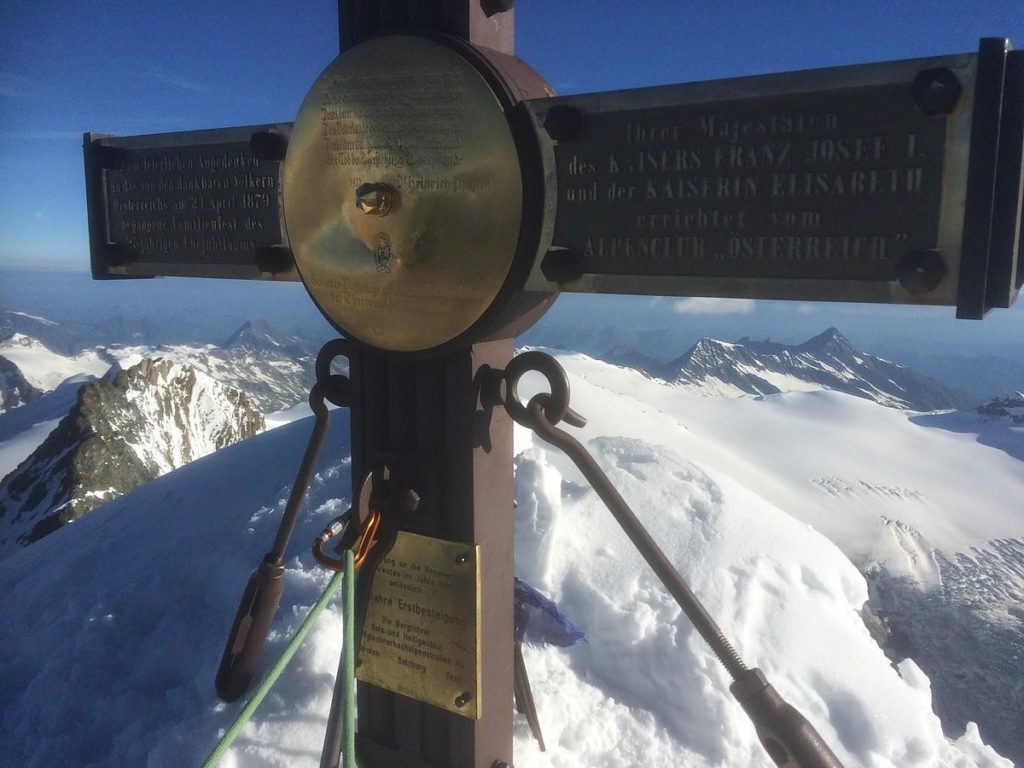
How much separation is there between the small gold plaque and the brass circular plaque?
26.5 inches

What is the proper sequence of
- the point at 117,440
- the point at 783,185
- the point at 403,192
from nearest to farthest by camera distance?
the point at 783,185 → the point at 403,192 → the point at 117,440

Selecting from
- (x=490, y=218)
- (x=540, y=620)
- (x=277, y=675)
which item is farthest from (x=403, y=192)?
(x=540, y=620)

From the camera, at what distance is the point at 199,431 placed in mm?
42969

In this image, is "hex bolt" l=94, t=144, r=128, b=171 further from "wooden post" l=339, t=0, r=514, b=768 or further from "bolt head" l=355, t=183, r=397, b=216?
"bolt head" l=355, t=183, r=397, b=216

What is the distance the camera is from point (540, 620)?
3.28 metres

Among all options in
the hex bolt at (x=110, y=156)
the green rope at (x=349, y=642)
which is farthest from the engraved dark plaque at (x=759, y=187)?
the hex bolt at (x=110, y=156)

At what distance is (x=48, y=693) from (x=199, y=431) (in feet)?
141

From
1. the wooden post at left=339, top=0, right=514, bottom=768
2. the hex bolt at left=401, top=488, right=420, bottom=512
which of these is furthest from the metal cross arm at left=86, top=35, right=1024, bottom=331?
the hex bolt at left=401, top=488, right=420, bottom=512

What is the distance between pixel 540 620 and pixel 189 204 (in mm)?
2261

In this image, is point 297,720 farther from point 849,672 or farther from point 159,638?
point 849,672

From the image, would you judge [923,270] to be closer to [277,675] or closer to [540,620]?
[277,675]

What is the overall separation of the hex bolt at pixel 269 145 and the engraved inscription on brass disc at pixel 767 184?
0.91m

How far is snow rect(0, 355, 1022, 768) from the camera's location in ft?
10.2

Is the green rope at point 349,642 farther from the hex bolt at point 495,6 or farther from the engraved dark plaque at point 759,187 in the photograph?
the hex bolt at point 495,6
